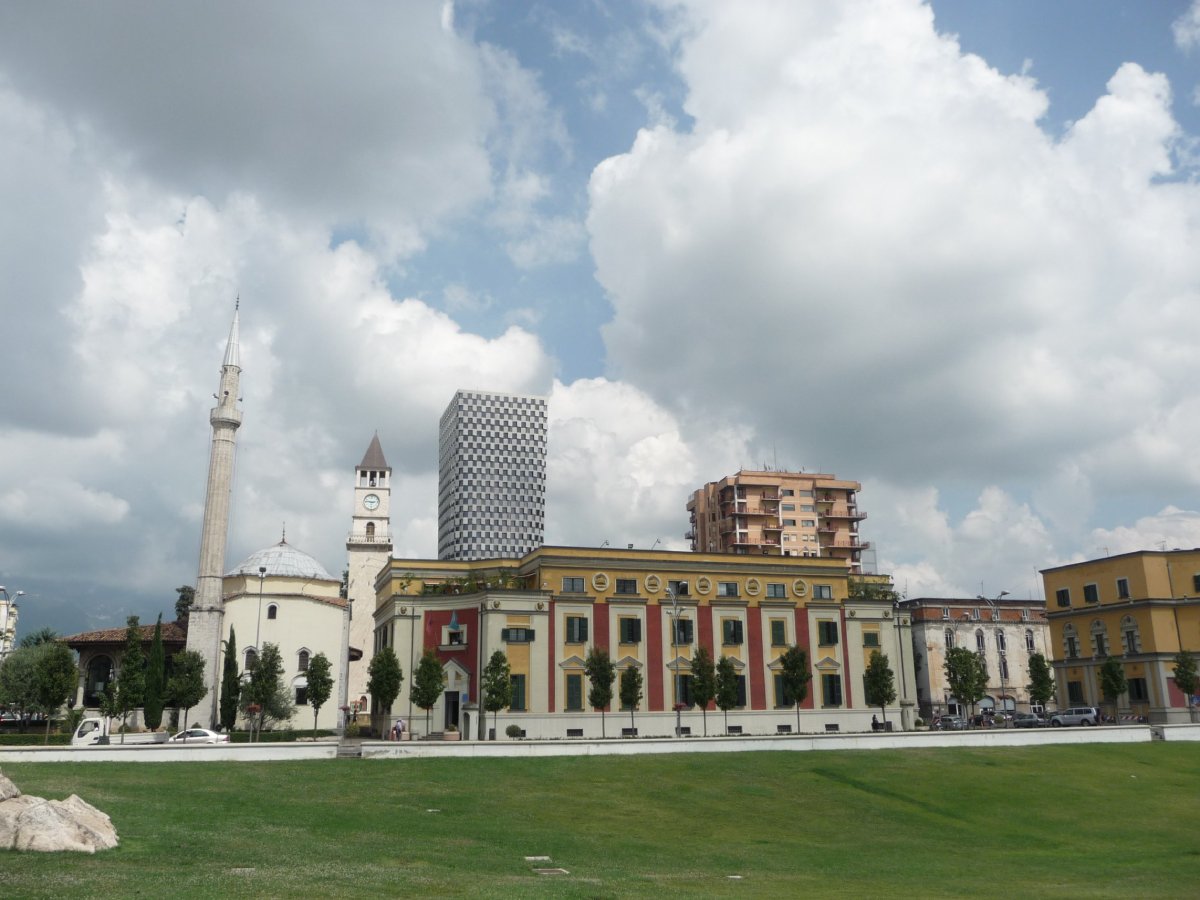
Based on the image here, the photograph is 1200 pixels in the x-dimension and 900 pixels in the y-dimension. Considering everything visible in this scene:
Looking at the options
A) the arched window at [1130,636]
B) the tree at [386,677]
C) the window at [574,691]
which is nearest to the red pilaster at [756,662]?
the window at [574,691]

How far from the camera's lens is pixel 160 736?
56.4 meters

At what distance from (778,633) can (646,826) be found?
3825 centimetres

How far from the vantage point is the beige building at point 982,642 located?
315 feet

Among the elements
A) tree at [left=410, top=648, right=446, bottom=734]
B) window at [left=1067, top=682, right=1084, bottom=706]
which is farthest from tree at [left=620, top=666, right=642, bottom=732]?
window at [left=1067, top=682, right=1084, bottom=706]

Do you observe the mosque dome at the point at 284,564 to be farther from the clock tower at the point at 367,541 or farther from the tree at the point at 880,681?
the tree at the point at 880,681

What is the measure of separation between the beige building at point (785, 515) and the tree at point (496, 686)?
75862mm

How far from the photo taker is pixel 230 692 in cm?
6297

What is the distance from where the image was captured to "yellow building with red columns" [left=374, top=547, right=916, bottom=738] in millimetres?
62094

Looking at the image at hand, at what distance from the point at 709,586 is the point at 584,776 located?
29.5m

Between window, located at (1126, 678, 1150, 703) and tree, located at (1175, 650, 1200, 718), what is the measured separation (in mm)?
2571

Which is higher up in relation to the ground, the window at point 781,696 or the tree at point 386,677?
the tree at point 386,677

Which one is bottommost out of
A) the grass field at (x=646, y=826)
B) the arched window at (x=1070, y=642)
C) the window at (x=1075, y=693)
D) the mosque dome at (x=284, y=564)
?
the grass field at (x=646, y=826)

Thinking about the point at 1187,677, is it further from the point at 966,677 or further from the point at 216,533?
the point at 216,533

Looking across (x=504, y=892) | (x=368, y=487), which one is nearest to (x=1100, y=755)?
(x=504, y=892)
